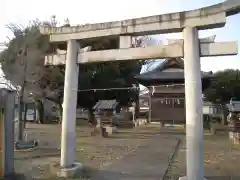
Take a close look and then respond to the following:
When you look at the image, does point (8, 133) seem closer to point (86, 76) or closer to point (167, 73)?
point (167, 73)

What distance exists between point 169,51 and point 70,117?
300 centimetres

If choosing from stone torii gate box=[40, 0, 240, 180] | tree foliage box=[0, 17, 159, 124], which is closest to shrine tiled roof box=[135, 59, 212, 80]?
tree foliage box=[0, 17, 159, 124]

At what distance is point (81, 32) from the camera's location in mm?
7461

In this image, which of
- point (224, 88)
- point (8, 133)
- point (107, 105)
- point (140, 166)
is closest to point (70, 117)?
point (8, 133)

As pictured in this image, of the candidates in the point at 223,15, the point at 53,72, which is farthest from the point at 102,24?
the point at 53,72

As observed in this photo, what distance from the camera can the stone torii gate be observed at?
5.94 metres

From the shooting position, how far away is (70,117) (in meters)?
7.36

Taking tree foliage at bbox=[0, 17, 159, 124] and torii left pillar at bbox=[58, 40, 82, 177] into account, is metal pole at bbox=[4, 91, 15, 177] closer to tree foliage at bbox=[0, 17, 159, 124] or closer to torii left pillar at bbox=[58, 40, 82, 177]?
torii left pillar at bbox=[58, 40, 82, 177]

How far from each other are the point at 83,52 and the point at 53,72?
58.4 feet

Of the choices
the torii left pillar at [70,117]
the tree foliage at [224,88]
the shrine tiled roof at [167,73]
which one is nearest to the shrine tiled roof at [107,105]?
the shrine tiled roof at [167,73]

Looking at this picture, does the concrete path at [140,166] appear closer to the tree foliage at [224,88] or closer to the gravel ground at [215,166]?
the gravel ground at [215,166]

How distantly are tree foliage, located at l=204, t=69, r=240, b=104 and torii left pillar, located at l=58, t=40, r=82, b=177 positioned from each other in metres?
29.9

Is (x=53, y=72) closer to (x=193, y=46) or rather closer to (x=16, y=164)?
(x=16, y=164)

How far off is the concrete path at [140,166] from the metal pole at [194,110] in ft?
5.19
